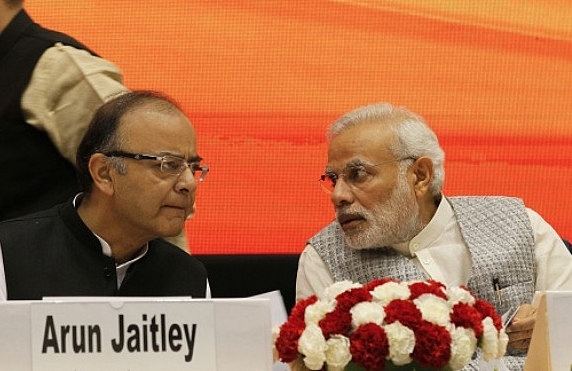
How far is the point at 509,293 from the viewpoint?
353cm

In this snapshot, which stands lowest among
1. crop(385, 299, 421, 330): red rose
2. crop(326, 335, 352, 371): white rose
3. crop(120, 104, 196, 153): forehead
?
crop(326, 335, 352, 371): white rose

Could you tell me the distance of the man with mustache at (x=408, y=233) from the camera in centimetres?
357

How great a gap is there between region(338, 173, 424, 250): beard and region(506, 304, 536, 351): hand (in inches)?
21.1

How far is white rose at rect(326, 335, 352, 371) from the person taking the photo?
2.33 metres

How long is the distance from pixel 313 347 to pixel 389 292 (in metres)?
0.22

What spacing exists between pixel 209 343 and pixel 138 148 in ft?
3.07

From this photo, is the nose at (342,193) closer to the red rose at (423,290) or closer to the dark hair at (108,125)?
the dark hair at (108,125)

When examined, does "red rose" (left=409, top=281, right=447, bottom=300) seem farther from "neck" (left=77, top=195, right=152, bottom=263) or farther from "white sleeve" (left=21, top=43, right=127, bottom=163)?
"white sleeve" (left=21, top=43, right=127, bottom=163)

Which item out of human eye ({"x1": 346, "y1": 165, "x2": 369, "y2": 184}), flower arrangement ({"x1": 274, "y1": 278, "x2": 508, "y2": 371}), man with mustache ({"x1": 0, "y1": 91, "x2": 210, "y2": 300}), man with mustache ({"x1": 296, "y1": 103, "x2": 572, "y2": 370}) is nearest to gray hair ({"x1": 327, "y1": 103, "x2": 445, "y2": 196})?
man with mustache ({"x1": 296, "y1": 103, "x2": 572, "y2": 370})

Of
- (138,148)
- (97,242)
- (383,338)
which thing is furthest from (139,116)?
(383,338)

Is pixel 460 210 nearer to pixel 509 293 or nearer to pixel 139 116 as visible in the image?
pixel 509 293

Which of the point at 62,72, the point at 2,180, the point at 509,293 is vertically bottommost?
the point at 509,293

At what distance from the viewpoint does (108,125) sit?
10.8 feet

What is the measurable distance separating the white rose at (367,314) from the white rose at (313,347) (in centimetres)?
8
